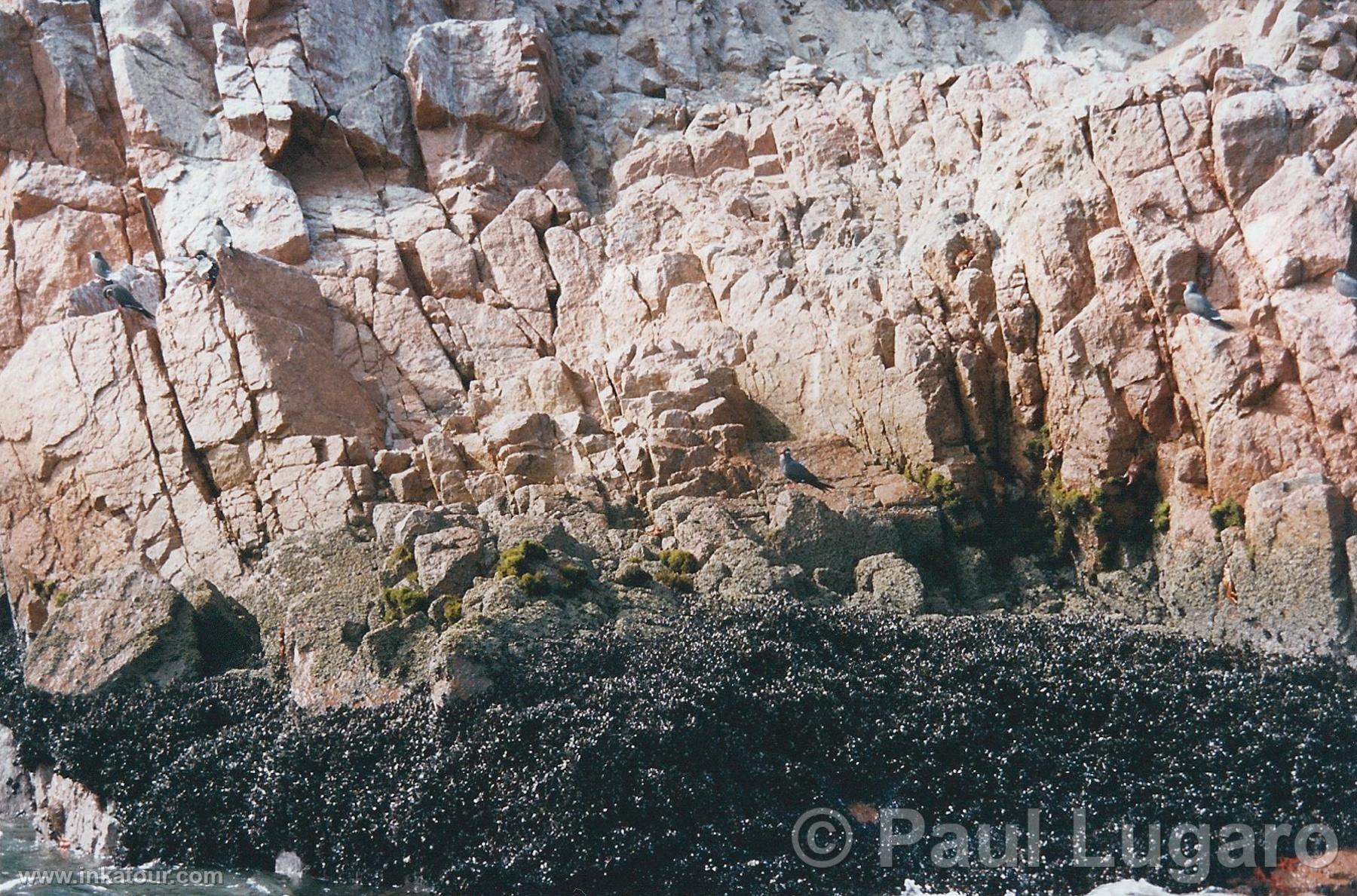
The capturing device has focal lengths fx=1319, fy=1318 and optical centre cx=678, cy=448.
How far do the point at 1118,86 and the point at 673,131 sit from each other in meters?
14.6

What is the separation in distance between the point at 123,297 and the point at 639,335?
42.0 ft

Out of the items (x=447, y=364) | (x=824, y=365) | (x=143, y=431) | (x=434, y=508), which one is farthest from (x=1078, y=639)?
(x=143, y=431)

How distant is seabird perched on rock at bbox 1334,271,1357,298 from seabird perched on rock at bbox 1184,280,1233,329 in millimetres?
2116

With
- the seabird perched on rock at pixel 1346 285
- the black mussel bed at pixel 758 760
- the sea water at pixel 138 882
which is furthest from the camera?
the seabird perched on rock at pixel 1346 285

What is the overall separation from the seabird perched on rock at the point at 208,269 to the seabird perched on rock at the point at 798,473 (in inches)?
580

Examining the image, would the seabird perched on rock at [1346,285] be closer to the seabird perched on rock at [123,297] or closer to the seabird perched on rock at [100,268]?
the seabird perched on rock at [123,297]

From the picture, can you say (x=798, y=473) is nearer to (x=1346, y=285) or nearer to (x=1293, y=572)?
(x=1293, y=572)

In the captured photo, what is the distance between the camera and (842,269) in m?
32.2

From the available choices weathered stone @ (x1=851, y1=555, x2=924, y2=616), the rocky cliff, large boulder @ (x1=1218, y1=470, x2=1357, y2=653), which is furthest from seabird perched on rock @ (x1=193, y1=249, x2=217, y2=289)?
large boulder @ (x1=1218, y1=470, x2=1357, y2=653)

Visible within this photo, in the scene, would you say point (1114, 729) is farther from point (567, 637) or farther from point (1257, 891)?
point (567, 637)

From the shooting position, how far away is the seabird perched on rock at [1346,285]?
2548 cm

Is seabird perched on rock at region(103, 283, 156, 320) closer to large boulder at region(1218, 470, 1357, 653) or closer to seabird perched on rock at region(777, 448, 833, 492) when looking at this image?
seabird perched on rock at region(777, 448, 833, 492)

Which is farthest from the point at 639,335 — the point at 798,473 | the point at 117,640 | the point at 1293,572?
the point at 1293,572

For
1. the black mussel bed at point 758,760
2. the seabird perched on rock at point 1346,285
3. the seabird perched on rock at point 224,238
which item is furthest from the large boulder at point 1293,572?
the seabird perched on rock at point 224,238
